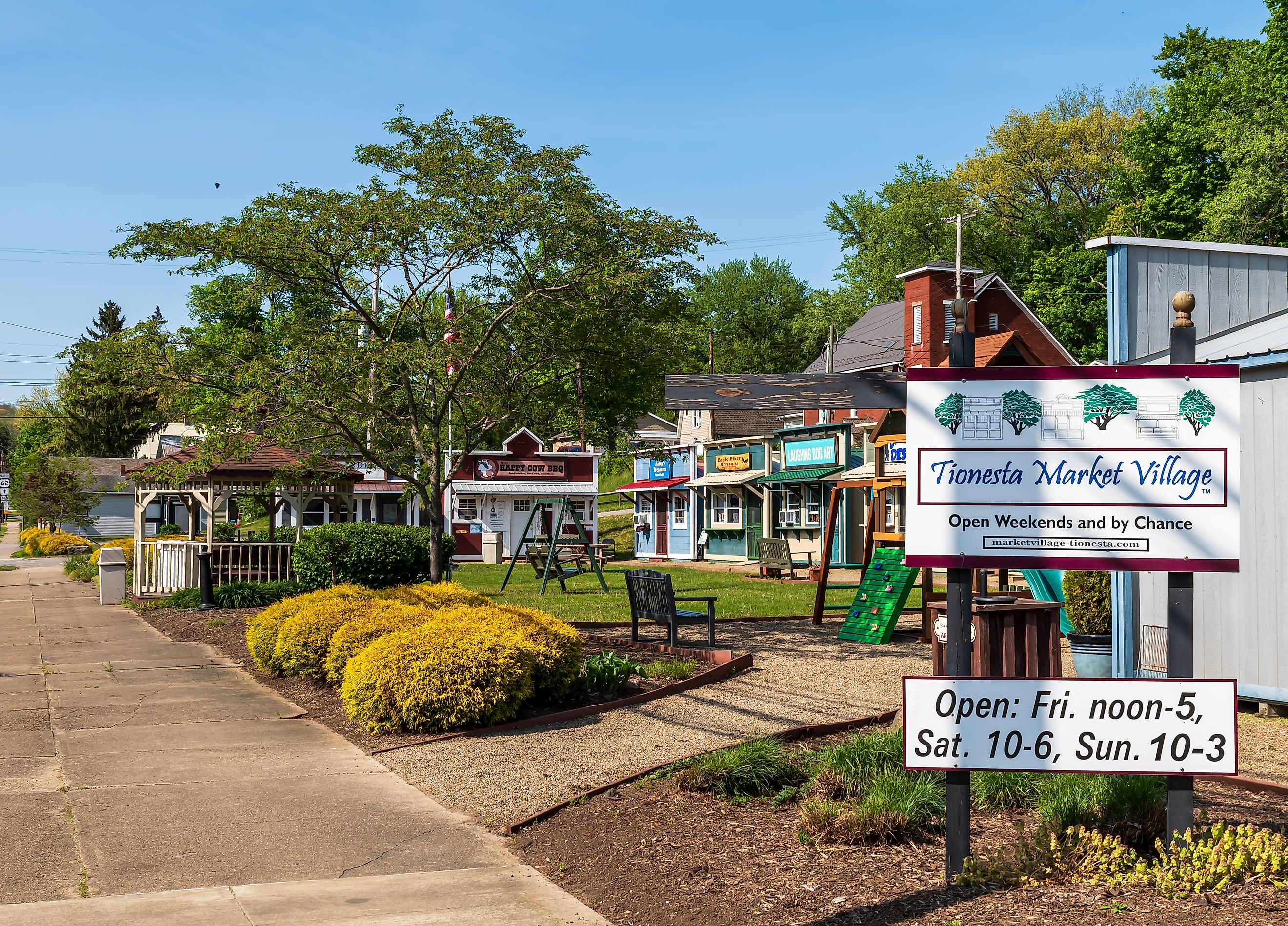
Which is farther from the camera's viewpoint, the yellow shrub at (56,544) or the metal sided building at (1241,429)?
the yellow shrub at (56,544)

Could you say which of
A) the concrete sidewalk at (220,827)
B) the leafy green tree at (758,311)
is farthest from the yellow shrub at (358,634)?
the leafy green tree at (758,311)

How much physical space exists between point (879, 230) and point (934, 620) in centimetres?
4635

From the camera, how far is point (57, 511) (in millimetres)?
47250

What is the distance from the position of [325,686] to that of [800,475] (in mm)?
23671

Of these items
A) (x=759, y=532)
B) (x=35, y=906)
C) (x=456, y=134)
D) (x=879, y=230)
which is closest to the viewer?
(x=35, y=906)

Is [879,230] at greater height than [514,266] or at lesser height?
greater

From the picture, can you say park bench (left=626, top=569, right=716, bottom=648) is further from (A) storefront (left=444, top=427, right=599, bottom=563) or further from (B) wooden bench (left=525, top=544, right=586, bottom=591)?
(A) storefront (left=444, top=427, right=599, bottom=563)

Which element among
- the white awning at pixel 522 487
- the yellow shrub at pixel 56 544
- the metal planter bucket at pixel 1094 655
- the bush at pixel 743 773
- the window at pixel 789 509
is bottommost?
the yellow shrub at pixel 56 544

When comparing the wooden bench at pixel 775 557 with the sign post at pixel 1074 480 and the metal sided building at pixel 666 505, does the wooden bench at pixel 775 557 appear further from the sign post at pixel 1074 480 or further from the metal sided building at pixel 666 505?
the sign post at pixel 1074 480

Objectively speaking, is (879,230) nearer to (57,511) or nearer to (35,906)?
(57,511)

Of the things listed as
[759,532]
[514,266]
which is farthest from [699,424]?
[514,266]

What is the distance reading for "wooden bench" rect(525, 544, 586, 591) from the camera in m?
22.6

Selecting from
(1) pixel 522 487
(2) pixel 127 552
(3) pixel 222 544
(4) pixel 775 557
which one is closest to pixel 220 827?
(3) pixel 222 544

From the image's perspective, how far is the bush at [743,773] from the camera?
6750 mm
